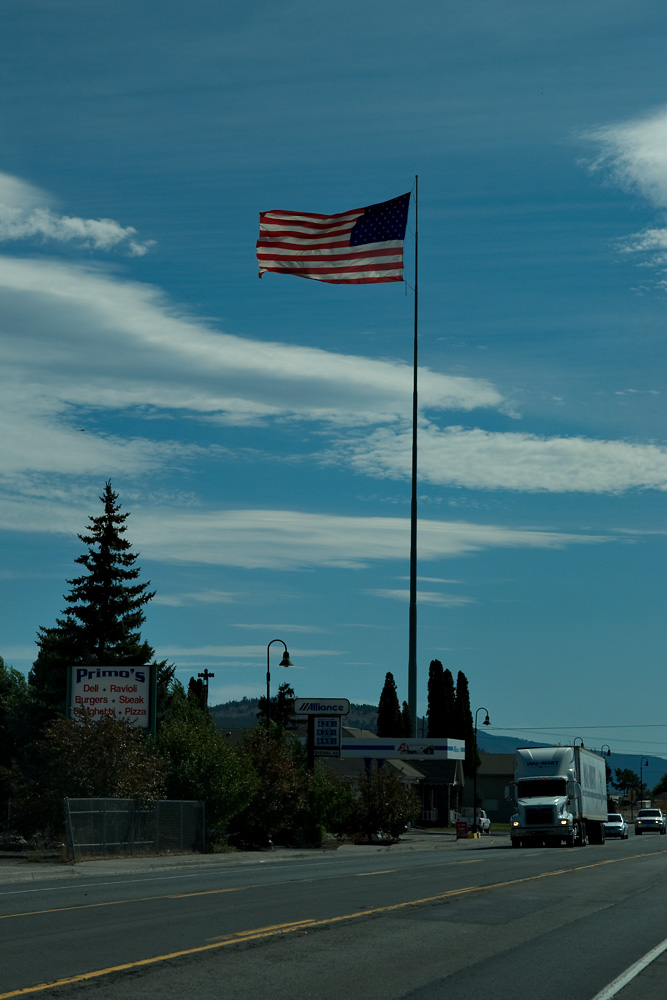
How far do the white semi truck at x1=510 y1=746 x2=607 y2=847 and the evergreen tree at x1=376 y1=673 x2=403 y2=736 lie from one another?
193 ft

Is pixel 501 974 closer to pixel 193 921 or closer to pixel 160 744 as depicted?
pixel 193 921

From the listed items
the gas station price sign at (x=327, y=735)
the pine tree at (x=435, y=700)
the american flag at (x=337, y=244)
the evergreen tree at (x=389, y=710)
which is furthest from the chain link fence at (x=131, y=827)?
the evergreen tree at (x=389, y=710)

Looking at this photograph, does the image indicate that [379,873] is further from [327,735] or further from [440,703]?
[440,703]

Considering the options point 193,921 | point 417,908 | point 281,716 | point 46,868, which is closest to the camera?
point 193,921

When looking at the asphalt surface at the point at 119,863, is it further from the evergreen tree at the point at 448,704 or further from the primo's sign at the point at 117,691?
the evergreen tree at the point at 448,704

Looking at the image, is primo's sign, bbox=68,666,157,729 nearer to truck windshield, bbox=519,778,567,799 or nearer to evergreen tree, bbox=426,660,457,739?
truck windshield, bbox=519,778,567,799

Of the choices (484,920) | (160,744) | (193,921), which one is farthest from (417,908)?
(160,744)

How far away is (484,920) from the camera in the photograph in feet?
54.4

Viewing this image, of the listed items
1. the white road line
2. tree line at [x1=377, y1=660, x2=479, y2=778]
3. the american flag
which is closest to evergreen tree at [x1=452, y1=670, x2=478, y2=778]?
tree line at [x1=377, y1=660, x2=479, y2=778]

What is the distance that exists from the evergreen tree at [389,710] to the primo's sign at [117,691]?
2615 inches

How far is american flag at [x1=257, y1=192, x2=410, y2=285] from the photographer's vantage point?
114ft

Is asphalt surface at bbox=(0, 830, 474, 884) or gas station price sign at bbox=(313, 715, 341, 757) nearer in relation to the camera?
asphalt surface at bbox=(0, 830, 474, 884)

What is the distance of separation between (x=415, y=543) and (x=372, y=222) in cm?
1441

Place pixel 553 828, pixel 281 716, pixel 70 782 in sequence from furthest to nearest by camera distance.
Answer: pixel 281 716, pixel 553 828, pixel 70 782
